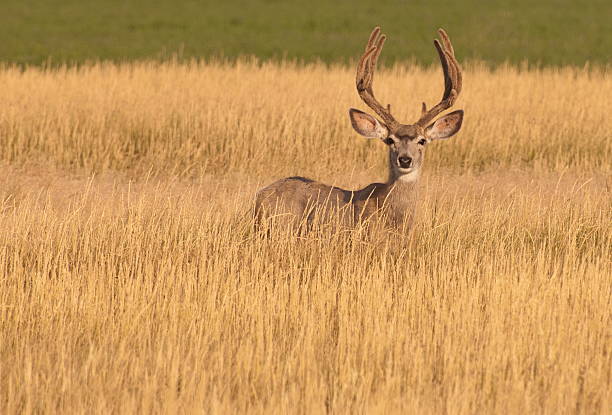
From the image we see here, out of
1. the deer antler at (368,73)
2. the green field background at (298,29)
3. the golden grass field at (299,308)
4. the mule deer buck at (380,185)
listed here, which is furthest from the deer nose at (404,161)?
the green field background at (298,29)

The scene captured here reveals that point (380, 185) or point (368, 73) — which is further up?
point (368, 73)

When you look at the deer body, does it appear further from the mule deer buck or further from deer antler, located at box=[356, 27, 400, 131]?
deer antler, located at box=[356, 27, 400, 131]

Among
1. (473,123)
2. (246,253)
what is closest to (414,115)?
(473,123)

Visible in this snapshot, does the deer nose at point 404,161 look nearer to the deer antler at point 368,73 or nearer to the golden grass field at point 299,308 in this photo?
the golden grass field at point 299,308

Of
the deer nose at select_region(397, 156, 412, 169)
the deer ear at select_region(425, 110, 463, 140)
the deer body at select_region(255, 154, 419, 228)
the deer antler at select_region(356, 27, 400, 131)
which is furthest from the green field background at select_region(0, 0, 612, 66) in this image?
the deer nose at select_region(397, 156, 412, 169)

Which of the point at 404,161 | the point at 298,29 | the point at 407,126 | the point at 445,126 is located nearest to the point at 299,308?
the point at 404,161

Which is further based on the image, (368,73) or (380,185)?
(368,73)

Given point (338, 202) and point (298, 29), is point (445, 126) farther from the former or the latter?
point (298, 29)

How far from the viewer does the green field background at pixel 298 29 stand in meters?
28.5

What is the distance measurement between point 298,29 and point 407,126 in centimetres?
2779

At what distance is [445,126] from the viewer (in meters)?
8.10

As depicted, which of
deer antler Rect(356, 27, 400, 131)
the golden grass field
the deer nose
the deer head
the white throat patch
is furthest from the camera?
deer antler Rect(356, 27, 400, 131)

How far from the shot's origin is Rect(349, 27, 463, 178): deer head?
7771 mm

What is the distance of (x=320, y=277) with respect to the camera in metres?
6.80
